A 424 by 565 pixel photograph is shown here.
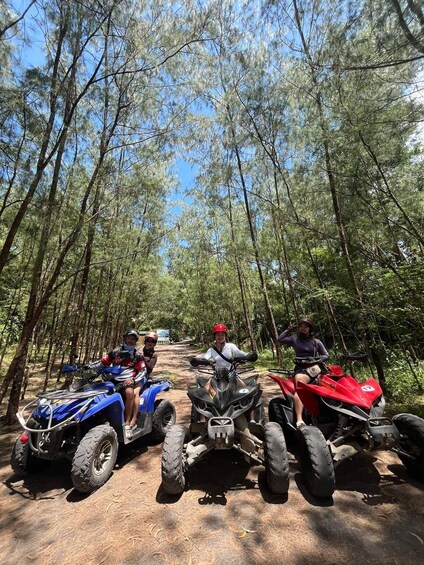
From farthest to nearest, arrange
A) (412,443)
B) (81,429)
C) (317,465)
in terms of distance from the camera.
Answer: (81,429) → (412,443) → (317,465)

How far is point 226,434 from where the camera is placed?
2477 millimetres

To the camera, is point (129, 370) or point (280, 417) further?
point (129, 370)

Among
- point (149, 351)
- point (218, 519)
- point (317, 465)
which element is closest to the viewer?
point (218, 519)

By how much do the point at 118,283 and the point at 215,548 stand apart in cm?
1072

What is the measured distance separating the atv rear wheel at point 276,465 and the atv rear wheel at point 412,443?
112cm

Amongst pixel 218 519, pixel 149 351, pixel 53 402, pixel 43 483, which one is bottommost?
pixel 218 519

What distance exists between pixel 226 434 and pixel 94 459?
1.29 meters

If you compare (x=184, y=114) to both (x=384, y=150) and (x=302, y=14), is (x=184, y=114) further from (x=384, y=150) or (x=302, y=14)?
(x=384, y=150)

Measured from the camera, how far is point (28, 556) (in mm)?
2074

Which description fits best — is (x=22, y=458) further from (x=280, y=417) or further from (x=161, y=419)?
(x=280, y=417)

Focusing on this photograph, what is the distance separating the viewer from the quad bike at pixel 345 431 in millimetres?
2451

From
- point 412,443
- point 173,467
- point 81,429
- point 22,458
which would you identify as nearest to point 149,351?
point 81,429

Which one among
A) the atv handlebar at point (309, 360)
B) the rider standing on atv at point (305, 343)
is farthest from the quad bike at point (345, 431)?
the rider standing on atv at point (305, 343)

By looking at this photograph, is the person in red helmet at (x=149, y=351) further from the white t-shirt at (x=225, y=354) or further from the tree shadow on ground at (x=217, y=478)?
the tree shadow on ground at (x=217, y=478)
